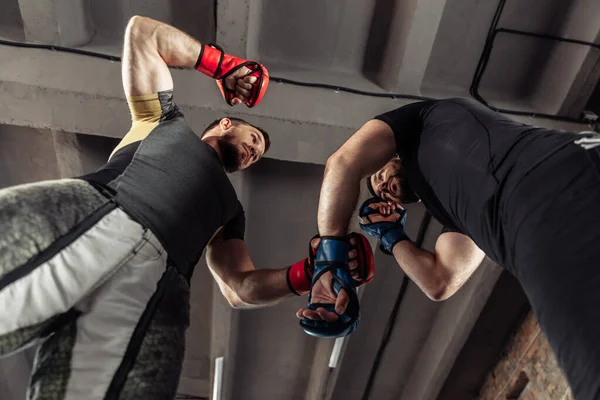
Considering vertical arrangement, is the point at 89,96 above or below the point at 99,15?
below

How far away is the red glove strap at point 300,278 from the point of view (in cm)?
192

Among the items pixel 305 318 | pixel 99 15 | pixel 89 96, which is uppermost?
pixel 99 15

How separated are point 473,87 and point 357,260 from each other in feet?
5.16

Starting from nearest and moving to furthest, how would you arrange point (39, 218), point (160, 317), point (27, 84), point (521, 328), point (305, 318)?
1. point (39, 218)
2. point (160, 317)
3. point (305, 318)
4. point (27, 84)
5. point (521, 328)

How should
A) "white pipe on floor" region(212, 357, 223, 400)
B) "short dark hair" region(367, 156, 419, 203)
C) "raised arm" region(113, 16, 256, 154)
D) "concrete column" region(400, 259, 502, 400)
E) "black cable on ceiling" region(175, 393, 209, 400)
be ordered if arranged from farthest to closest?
1. "black cable on ceiling" region(175, 393, 209, 400)
2. "white pipe on floor" region(212, 357, 223, 400)
3. "concrete column" region(400, 259, 502, 400)
4. "short dark hair" region(367, 156, 419, 203)
5. "raised arm" region(113, 16, 256, 154)

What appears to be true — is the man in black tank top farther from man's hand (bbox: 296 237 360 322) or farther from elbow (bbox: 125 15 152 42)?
man's hand (bbox: 296 237 360 322)

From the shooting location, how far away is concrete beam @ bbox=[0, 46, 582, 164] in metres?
2.38

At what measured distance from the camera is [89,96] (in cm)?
239

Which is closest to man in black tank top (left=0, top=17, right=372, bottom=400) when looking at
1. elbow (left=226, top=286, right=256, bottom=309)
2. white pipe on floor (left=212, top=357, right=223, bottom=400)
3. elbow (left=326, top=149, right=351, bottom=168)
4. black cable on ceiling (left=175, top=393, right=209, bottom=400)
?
elbow (left=226, top=286, right=256, bottom=309)

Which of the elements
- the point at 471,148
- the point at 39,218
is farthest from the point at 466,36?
the point at 39,218

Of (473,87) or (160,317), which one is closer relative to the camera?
(160,317)

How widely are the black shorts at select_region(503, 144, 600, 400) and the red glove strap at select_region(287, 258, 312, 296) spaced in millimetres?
998

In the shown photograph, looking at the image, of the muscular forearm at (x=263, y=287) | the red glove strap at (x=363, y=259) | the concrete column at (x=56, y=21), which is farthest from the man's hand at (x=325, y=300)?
the concrete column at (x=56, y=21)

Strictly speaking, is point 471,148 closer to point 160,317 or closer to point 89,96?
point 160,317
